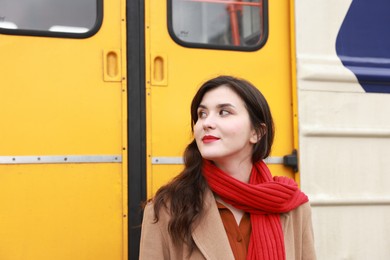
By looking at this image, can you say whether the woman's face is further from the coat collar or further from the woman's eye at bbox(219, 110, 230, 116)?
the coat collar

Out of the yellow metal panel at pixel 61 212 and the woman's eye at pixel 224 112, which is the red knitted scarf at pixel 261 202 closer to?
the woman's eye at pixel 224 112

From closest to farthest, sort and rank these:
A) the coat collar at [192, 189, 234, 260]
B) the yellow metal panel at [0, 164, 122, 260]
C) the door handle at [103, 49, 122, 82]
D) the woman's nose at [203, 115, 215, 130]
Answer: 1. the coat collar at [192, 189, 234, 260]
2. the woman's nose at [203, 115, 215, 130]
3. the yellow metal panel at [0, 164, 122, 260]
4. the door handle at [103, 49, 122, 82]

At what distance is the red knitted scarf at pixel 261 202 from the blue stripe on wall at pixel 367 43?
116cm

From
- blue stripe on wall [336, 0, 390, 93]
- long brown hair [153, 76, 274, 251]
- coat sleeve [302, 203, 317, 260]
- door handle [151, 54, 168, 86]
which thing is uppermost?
blue stripe on wall [336, 0, 390, 93]

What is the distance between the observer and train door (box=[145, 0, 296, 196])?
2.38 metres

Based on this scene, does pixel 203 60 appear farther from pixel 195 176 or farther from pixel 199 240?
pixel 199 240

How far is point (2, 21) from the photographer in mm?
2238

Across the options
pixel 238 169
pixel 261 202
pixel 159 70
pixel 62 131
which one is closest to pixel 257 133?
pixel 238 169

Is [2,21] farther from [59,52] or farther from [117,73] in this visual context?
[117,73]

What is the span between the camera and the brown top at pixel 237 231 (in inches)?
65.2

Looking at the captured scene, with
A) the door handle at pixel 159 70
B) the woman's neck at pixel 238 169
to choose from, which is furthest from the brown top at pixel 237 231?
the door handle at pixel 159 70

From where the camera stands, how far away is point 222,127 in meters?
1.71

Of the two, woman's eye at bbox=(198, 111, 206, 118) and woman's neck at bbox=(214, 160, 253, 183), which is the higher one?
woman's eye at bbox=(198, 111, 206, 118)

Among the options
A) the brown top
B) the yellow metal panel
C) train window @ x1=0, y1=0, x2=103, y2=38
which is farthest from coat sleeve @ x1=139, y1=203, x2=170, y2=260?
train window @ x1=0, y1=0, x2=103, y2=38
